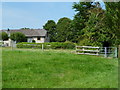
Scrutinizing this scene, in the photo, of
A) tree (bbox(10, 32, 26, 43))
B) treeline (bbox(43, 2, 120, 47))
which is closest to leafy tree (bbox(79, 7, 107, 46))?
treeline (bbox(43, 2, 120, 47))

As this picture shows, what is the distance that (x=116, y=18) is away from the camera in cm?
973

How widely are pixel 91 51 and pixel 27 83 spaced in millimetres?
10173

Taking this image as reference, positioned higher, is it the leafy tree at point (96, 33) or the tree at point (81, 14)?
the tree at point (81, 14)

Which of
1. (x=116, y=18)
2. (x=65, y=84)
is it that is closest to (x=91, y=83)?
(x=65, y=84)

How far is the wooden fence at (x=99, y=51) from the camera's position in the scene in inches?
499

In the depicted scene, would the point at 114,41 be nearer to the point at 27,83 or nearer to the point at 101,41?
the point at 101,41

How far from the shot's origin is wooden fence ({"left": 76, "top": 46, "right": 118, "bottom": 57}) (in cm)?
1267

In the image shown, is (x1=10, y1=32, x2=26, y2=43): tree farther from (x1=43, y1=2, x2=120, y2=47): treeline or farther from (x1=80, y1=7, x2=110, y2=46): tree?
(x1=80, y1=7, x2=110, y2=46): tree

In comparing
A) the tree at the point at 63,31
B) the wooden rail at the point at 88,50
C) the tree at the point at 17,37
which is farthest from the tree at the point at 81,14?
the tree at the point at 63,31

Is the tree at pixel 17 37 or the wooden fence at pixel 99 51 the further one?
the tree at pixel 17 37

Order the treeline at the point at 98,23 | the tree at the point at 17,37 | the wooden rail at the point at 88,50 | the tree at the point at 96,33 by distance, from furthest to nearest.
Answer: the tree at the point at 17,37
the tree at the point at 96,33
the wooden rail at the point at 88,50
the treeline at the point at 98,23

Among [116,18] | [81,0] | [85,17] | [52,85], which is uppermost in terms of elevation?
[81,0]

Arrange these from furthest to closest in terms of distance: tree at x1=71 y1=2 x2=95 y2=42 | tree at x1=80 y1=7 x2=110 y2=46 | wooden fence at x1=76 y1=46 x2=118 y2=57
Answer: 1. tree at x1=71 y1=2 x2=95 y2=42
2. tree at x1=80 y1=7 x2=110 y2=46
3. wooden fence at x1=76 y1=46 x2=118 y2=57

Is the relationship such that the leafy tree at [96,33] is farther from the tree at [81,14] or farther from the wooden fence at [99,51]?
the tree at [81,14]
